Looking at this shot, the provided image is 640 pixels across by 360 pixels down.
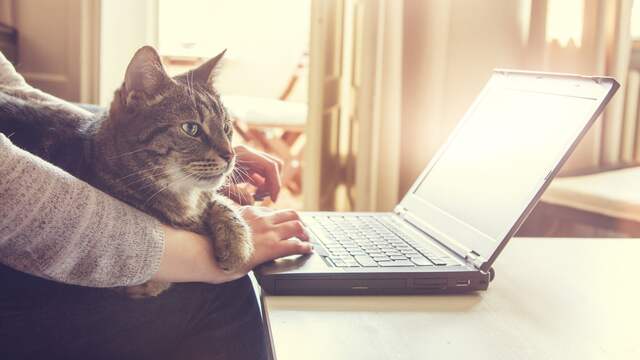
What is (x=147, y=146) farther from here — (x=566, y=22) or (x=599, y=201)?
(x=566, y=22)

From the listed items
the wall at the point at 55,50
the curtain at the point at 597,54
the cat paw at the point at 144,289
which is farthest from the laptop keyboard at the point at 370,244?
the wall at the point at 55,50

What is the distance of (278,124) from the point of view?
322cm

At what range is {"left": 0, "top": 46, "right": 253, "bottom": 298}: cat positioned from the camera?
83cm

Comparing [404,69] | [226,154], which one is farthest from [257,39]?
[226,154]

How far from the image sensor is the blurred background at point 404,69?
1800 millimetres

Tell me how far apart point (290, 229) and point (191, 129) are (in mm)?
201

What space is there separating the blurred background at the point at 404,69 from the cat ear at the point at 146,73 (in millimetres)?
1059

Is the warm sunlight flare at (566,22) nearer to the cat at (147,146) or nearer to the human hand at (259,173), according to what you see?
the human hand at (259,173)

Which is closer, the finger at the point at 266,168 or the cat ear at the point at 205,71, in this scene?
the cat ear at the point at 205,71

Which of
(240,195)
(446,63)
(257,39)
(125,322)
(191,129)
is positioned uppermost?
(257,39)

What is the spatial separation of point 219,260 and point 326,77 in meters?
1.39

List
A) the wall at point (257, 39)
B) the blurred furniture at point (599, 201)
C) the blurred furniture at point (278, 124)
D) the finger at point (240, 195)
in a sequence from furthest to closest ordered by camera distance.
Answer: the wall at point (257, 39), the blurred furniture at point (278, 124), the blurred furniture at point (599, 201), the finger at point (240, 195)

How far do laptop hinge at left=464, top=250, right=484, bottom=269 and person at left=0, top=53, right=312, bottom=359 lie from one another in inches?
8.2

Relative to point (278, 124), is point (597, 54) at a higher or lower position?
higher
